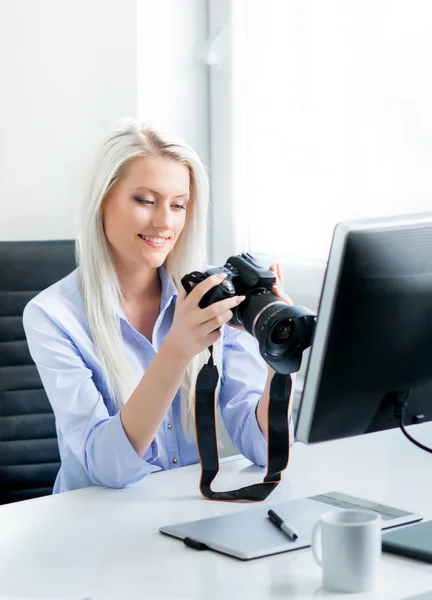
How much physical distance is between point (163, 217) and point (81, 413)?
44 centimetres

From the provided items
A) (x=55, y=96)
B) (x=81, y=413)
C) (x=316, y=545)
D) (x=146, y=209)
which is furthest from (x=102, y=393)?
(x=55, y=96)

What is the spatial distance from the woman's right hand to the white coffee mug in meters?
0.41

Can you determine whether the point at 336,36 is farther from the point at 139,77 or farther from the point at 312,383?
the point at 312,383

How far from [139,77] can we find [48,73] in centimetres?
26

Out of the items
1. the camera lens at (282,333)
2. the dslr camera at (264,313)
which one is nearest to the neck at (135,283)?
the dslr camera at (264,313)

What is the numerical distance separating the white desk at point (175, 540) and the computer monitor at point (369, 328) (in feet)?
0.60

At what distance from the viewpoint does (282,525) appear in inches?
47.3

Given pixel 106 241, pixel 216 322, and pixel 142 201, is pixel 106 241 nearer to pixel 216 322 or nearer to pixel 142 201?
pixel 142 201

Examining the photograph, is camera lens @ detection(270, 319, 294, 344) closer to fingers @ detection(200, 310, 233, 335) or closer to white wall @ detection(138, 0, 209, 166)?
fingers @ detection(200, 310, 233, 335)

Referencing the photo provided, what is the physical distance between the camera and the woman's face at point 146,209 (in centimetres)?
175

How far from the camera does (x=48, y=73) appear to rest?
2.50 m

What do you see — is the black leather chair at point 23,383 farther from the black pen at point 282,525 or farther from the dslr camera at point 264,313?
the black pen at point 282,525

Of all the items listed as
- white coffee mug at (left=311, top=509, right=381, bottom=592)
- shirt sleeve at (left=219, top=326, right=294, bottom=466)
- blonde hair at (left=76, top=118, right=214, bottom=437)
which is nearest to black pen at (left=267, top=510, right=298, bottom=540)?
white coffee mug at (left=311, top=509, right=381, bottom=592)

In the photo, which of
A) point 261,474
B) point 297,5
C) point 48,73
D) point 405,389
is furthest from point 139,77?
point 405,389
